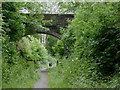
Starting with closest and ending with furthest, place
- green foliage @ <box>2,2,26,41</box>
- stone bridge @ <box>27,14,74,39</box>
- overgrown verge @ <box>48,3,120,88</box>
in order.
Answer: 1. overgrown verge @ <box>48,3,120,88</box>
2. green foliage @ <box>2,2,26,41</box>
3. stone bridge @ <box>27,14,74,39</box>

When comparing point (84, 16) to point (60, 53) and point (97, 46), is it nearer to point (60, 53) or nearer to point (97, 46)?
point (97, 46)

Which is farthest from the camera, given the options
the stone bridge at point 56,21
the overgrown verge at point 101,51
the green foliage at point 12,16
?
the stone bridge at point 56,21

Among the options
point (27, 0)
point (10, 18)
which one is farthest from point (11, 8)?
point (27, 0)

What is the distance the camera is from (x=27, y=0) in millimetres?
8586

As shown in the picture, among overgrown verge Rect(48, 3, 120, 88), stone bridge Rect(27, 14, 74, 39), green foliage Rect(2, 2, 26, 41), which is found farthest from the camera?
stone bridge Rect(27, 14, 74, 39)

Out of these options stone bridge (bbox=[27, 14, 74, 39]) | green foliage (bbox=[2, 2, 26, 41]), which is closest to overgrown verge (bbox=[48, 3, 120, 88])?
green foliage (bbox=[2, 2, 26, 41])

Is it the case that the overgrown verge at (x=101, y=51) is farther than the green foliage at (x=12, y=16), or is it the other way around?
the green foliage at (x=12, y=16)

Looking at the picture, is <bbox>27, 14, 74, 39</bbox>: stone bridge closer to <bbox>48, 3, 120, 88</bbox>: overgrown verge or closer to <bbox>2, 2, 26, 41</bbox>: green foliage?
<bbox>2, 2, 26, 41</bbox>: green foliage

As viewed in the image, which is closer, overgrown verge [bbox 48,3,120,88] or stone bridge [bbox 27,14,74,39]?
overgrown verge [bbox 48,3,120,88]

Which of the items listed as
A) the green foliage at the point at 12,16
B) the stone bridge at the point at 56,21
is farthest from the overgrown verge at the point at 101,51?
the stone bridge at the point at 56,21

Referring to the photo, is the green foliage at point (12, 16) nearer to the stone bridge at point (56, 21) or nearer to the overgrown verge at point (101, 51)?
the overgrown verge at point (101, 51)

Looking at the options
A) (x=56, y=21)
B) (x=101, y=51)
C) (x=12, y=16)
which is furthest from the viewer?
(x=56, y=21)

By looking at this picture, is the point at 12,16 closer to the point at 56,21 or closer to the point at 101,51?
the point at 101,51

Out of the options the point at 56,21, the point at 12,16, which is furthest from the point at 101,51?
the point at 56,21
